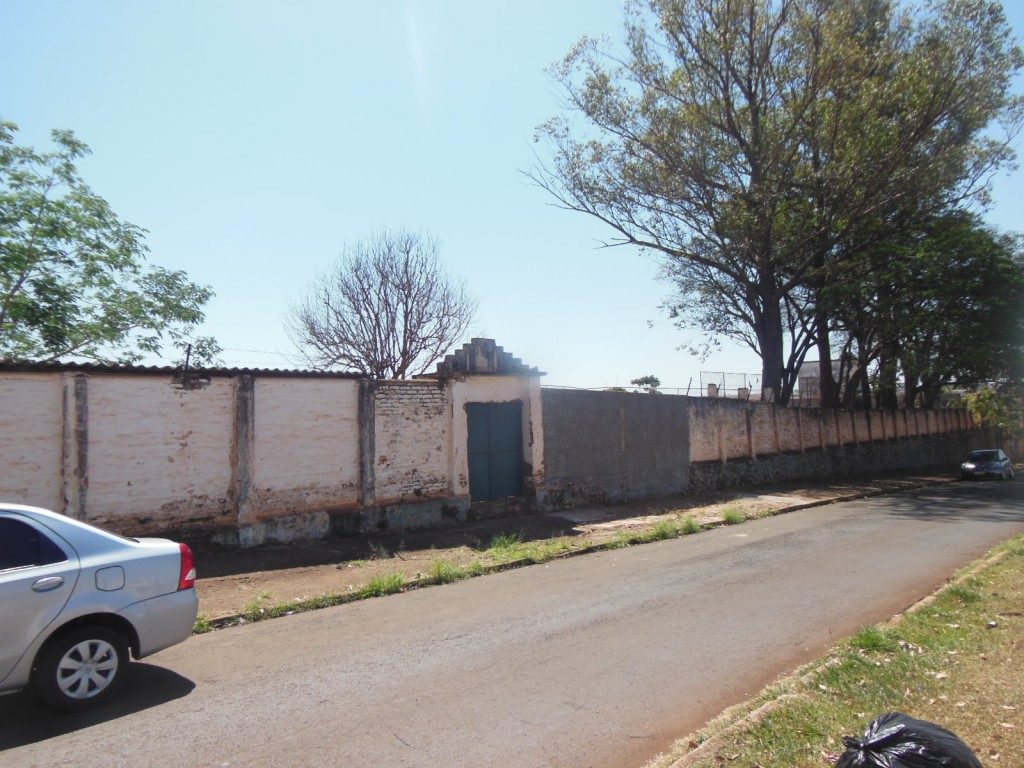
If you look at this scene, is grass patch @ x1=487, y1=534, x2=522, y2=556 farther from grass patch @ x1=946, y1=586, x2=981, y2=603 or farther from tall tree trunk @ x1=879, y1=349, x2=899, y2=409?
tall tree trunk @ x1=879, y1=349, x2=899, y2=409

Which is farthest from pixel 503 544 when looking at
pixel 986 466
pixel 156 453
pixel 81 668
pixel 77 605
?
pixel 986 466

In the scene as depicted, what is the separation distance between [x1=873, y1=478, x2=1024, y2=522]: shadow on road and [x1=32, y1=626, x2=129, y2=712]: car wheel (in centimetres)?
1512

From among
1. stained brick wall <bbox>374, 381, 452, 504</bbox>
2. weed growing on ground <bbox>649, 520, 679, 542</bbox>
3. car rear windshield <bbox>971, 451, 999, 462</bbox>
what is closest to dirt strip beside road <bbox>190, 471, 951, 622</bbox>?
weed growing on ground <bbox>649, 520, 679, 542</bbox>

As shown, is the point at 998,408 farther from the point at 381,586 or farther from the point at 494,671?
the point at 494,671

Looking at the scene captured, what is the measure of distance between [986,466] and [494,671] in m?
30.6

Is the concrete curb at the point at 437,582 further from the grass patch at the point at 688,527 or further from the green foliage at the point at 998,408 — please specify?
the green foliage at the point at 998,408

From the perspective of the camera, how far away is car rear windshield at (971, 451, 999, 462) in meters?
29.1

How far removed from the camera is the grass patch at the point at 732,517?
14828 mm

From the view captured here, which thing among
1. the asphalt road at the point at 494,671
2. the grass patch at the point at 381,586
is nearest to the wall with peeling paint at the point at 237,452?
the grass patch at the point at 381,586

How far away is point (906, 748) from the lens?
3.03 meters

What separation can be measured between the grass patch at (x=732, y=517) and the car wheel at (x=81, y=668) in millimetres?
12392

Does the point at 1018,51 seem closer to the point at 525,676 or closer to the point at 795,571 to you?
the point at 795,571

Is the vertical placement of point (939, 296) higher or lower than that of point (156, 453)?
higher

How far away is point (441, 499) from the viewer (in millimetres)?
13195
